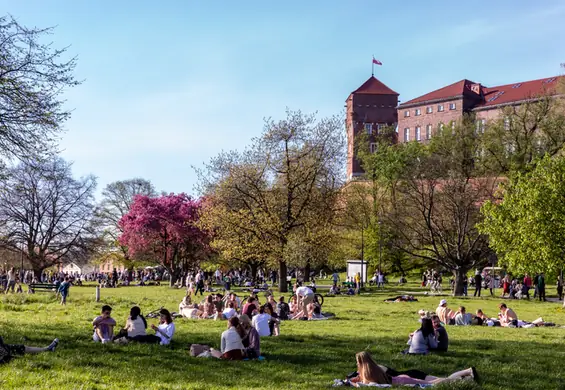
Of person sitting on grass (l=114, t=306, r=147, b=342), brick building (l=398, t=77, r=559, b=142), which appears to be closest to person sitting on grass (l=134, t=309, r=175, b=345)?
person sitting on grass (l=114, t=306, r=147, b=342)

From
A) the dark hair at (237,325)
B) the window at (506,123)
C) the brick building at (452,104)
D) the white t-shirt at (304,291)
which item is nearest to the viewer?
the dark hair at (237,325)

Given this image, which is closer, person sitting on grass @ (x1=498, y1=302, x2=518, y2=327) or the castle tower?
person sitting on grass @ (x1=498, y1=302, x2=518, y2=327)

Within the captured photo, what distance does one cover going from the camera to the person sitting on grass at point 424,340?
15.6 metres

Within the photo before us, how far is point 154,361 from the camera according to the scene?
1364 cm

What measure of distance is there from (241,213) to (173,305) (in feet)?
44.2

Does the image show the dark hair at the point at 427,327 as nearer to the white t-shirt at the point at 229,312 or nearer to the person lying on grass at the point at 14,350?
the person lying on grass at the point at 14,350

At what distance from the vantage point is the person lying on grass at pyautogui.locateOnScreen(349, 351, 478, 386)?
11484mm

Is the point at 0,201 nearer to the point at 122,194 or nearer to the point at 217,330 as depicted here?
the point at 122,194

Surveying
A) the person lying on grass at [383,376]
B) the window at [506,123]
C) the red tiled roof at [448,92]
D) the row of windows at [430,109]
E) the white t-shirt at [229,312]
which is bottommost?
the person lying on grass at [383,376]

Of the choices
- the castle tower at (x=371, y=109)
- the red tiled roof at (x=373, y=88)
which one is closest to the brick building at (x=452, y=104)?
the castle tower at (x=371, y=109)

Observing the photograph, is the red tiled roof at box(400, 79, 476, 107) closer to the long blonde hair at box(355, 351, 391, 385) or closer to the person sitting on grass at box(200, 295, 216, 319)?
the person sitting on grass at box(200, 295, 216, 319)

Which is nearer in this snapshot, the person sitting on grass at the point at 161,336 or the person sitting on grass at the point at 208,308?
the person sitting on grass at the point at 161,336

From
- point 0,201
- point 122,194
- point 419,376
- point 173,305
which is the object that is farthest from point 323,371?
point 122,194

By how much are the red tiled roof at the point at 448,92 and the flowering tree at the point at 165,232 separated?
65.9 metres
